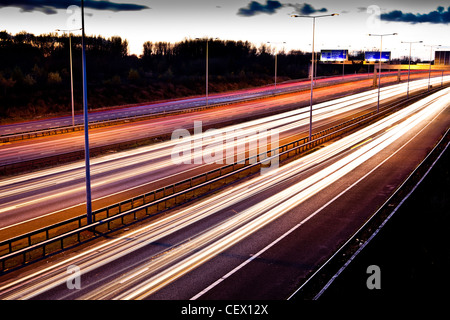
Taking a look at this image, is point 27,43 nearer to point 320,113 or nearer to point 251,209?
point 320,113

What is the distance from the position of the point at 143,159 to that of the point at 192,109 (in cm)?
2851

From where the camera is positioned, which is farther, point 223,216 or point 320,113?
point 320,113

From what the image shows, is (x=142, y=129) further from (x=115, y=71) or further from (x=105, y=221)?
(x=115, y=71)

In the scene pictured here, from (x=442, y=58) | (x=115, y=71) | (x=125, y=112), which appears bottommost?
(x=125, y=112)

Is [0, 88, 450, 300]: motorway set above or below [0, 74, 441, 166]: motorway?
below

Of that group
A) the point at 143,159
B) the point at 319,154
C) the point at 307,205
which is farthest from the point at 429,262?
the point at 143,159

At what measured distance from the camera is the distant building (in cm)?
9881

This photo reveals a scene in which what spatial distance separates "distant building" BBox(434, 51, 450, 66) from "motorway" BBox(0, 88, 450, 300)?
80836mm

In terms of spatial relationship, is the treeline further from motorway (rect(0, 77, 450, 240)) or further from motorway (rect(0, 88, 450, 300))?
motorway (rect(0, 88, 450, 300))

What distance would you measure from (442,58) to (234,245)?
100 meters

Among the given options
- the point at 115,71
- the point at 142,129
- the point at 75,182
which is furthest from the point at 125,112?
the point at 115,71

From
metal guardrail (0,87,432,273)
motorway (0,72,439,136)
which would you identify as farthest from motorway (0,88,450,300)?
motorway (0,72,439,136)

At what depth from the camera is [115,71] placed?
4454 inches

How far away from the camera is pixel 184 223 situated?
65.4 ft
